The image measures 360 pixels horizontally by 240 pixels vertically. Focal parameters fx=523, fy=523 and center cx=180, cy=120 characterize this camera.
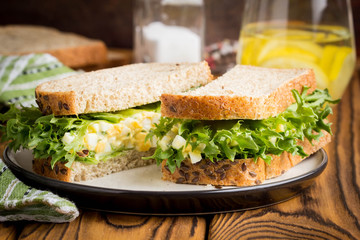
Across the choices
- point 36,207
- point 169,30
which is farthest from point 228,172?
point 169,30

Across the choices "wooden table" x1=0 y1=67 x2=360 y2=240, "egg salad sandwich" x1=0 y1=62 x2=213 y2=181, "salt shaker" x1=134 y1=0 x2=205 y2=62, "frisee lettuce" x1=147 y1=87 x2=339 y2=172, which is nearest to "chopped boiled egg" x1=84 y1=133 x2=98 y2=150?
"egg salad sandwich" x1=0 y1=62 x2=213 y2=181

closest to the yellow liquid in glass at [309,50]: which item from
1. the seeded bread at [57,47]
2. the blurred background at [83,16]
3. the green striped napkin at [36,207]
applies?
the green striped napkin at [36,207]

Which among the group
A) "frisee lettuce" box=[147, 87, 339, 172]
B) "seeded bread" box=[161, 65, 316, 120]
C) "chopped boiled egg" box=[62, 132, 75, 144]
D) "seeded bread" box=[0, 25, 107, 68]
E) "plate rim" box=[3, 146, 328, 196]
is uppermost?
"seeded bread" box=[161, 65, 316, 120]

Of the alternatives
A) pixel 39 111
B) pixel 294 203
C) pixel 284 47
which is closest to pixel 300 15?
pixel 284 47

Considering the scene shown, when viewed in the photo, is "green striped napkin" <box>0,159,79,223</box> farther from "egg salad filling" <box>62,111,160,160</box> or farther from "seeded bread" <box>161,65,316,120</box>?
"seeded bread" <box>161,65,316,120</box>

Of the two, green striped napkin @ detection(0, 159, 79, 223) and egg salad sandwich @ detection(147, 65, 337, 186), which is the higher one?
egg salad sandwich @ detection(147, 65, 337, 186)

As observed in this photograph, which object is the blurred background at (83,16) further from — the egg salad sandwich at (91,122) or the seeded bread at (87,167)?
the seeded bread at (87,167)
